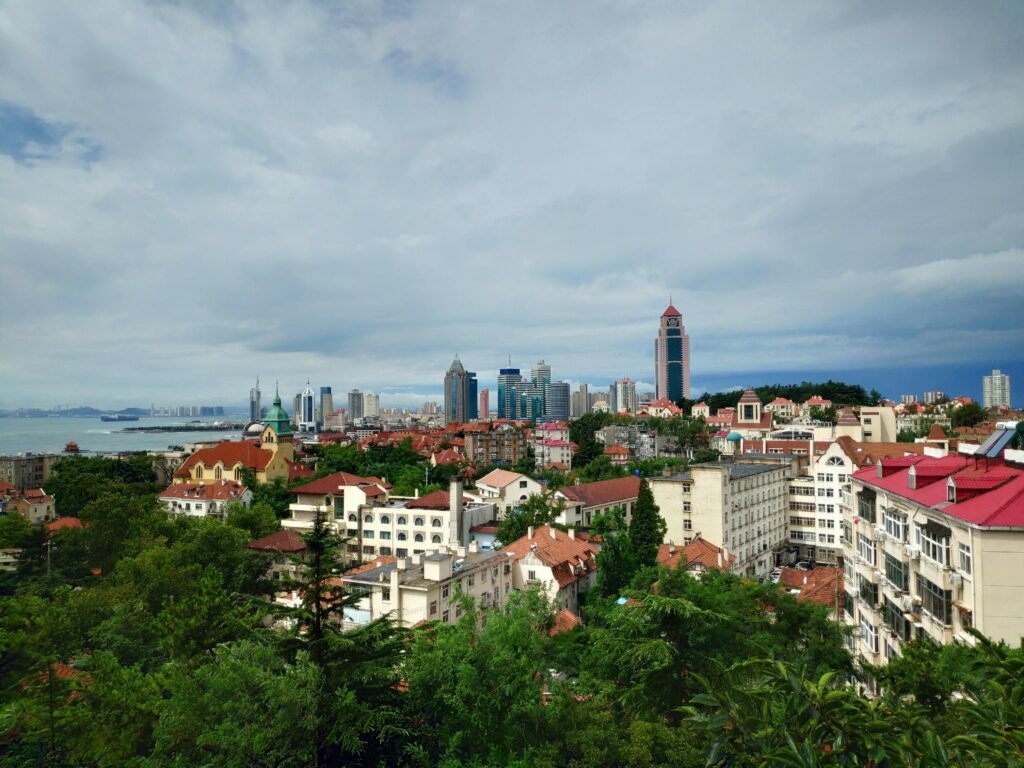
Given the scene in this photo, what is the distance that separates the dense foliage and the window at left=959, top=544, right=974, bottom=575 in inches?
65.2

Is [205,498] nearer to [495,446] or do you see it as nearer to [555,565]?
[555,565]

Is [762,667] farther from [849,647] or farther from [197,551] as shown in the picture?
[197,551]

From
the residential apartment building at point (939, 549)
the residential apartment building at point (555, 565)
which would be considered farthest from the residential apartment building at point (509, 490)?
the residential apartment building at point (939, 549)

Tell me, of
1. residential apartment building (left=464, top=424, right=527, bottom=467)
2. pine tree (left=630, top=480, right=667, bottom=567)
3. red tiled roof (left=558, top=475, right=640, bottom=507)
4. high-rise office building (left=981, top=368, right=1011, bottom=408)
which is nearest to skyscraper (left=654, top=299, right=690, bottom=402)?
high-rise office building (left=981, top=368, right=1011, bottom=408)

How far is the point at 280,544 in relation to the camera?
3394cm

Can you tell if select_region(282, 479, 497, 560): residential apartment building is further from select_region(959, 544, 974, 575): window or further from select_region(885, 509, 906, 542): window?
select_region(959, 544, 974, 575): window

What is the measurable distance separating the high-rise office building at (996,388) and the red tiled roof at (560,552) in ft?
486

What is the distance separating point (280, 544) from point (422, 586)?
14304mm

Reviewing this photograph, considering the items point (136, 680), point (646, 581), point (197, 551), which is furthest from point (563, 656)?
point (197, 551)

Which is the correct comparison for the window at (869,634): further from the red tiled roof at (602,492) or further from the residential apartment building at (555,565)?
the red tiled roof at (602,492)

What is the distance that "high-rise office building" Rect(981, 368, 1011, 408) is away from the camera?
139m

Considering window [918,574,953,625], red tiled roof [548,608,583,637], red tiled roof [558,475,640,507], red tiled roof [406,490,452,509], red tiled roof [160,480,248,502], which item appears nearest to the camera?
window [918,574,953,625]

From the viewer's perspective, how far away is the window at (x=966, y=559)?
11.0m

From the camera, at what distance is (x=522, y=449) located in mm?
89125
